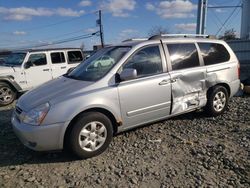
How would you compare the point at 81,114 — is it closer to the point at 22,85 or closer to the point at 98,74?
the point at 98,74

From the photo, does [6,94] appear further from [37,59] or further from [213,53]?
[213,53]

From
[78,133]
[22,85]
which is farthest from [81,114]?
[22,85]

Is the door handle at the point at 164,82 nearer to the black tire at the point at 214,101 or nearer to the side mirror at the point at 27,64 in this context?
the black tire at the point at 214,101

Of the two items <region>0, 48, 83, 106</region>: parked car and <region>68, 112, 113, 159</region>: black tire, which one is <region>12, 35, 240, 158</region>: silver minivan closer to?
<region>68, 112, 113, 159</region>: black tire

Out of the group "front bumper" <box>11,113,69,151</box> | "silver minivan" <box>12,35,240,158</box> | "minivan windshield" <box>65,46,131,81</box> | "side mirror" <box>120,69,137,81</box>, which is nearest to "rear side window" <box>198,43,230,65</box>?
"silver minivan" <box>12,35,240,158</box>

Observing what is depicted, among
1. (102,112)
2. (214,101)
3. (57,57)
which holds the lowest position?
(214,101)

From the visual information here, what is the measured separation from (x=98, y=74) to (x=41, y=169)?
5.83 ft

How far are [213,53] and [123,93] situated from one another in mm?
2594

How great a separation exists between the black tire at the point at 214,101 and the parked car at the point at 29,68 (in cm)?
627

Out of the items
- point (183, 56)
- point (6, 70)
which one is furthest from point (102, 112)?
point (6, 70)

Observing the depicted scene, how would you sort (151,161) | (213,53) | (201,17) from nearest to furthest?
1. (151,161)
2. (213,53)
3. (201,17)

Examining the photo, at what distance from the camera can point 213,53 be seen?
6.14 meters

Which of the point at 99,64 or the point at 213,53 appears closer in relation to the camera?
the point at 99,64

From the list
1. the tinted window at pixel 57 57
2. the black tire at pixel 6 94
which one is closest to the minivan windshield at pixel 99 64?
the black tire at pixel 6 94
